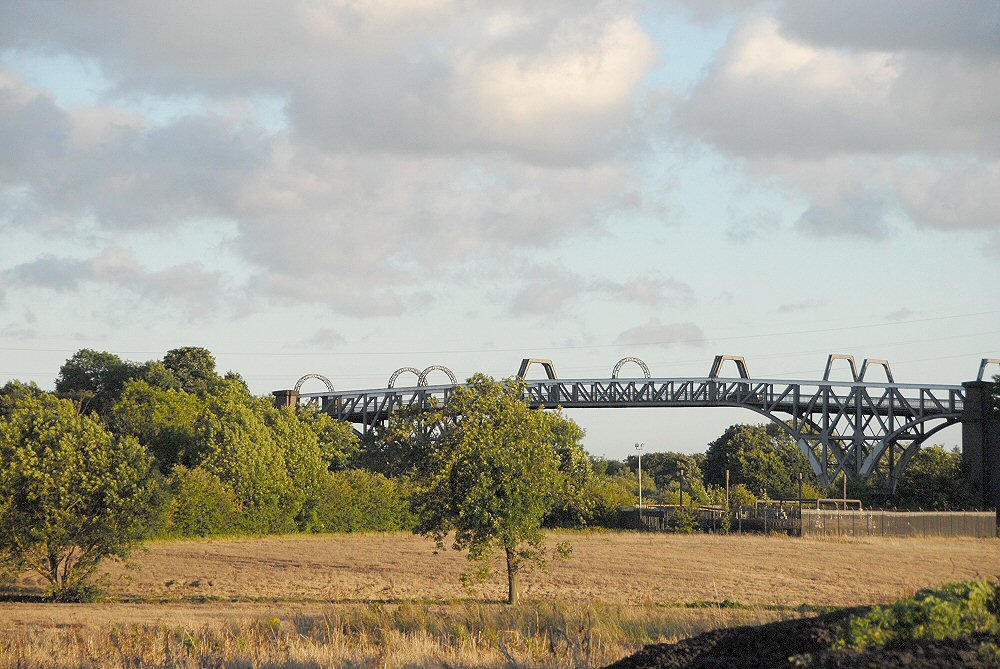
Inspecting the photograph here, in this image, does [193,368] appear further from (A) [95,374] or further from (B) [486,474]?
(B) [486,474]

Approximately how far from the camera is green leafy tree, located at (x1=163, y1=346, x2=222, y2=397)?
349ft

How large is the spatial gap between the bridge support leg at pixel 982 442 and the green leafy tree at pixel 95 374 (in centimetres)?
8367

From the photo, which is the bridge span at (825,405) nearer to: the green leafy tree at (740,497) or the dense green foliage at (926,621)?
the green leafy tree at (740,497)

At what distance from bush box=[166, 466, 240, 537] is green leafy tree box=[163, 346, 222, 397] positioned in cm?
4732

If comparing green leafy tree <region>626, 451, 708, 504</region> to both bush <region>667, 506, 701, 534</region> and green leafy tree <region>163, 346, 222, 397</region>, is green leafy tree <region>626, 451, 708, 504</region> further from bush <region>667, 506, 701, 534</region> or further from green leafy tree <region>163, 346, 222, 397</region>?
green leafy tree <region>163, 346, 222, 397</region>

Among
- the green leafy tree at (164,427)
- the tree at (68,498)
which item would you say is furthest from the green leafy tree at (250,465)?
the tree at (68,498)

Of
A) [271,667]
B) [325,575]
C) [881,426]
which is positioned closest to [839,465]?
[881,426]

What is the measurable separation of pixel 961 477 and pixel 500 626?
210ft

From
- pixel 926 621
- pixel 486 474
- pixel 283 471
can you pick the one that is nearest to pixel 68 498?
pixel 486 474

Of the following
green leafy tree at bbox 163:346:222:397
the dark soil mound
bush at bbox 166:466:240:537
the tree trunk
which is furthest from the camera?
green leafy tree at bbox 163:346:222:397

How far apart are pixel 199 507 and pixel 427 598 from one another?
2779 centimetres

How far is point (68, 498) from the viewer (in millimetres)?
32719

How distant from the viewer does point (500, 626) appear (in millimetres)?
20109

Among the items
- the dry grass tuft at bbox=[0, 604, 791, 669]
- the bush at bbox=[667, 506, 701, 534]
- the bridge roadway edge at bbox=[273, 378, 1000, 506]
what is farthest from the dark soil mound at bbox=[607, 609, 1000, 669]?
the bridge roadway edge at bbox=[273, 378, 1000, 506]
